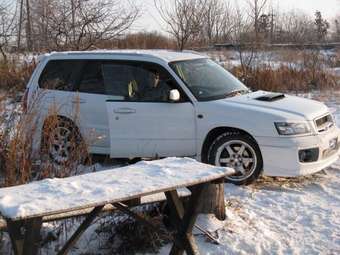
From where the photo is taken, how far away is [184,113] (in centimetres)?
700

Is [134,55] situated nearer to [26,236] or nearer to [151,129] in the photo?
[151,129]

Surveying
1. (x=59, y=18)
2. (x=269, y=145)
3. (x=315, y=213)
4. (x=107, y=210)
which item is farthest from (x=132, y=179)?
(x=59, y=18)

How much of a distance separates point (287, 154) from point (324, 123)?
889 millimetres

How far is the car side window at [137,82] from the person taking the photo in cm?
726

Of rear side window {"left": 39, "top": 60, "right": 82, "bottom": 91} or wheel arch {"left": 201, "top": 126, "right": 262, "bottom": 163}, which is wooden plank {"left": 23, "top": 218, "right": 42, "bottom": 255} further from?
rear side window {"left": 39, "top": 60, "right": 82, "bottom": 91}

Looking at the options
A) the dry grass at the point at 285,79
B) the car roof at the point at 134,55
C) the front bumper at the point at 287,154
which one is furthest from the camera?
the dry grass at the point at 285,79

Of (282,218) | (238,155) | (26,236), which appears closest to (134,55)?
(238,155)

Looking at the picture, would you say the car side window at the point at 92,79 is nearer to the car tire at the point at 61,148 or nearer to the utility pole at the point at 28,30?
the car tire at the point at 61,148

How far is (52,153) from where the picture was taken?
204 inches

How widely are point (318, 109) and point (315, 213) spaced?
1818 millimetres

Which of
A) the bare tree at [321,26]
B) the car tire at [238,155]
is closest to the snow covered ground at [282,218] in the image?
the car tire at [238,155]

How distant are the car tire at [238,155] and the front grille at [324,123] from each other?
0.83m

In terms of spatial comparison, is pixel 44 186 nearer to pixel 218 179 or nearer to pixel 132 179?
pixel 132 179

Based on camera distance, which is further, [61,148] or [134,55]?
[134,55]
